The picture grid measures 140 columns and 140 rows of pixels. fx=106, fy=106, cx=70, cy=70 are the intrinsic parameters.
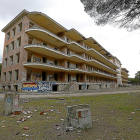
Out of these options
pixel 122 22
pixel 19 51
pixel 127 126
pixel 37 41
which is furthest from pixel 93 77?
pixel 127 126

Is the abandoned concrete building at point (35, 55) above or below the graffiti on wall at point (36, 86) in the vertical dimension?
A: above

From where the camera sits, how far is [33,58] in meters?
20.2

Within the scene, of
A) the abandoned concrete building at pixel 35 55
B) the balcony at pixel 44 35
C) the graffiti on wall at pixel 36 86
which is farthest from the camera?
the balcony at pixel 44 35

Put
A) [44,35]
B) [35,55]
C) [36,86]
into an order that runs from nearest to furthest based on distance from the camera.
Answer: [36,86] < [44,35] < [35,55]

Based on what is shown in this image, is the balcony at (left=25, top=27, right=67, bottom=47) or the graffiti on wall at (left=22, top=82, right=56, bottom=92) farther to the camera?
the balcony at (left=25, top=27, right=67, bottom=47)

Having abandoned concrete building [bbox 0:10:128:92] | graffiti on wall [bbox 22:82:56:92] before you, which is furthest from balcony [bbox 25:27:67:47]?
graffiti on wall [bbox 22:82:56:92]

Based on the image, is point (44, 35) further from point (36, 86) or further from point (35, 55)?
point (36, 86)

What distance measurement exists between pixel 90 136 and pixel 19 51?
2052 cm

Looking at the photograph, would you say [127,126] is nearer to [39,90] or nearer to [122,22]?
[122,22]

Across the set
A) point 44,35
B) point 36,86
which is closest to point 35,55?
point 44,35

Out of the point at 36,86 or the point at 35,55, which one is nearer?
the point at 36,86

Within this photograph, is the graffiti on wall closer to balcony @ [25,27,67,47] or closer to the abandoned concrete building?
the abandoned concrete building

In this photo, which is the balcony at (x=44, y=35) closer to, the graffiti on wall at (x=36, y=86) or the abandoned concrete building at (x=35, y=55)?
the abandoned concrete building at (x=35, y=55)

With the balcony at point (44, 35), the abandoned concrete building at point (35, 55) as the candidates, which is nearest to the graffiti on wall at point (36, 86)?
the abandoned concrete building at point (35, 55)
